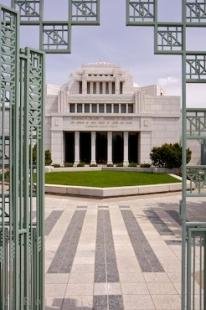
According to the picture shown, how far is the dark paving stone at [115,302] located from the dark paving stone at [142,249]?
2.15 meters

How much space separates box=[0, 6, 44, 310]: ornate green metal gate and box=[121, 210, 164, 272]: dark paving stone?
16.7 ft

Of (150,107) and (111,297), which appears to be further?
(150,107)

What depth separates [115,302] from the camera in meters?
7.63

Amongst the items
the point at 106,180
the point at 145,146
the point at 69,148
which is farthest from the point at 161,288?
the point at 69,148

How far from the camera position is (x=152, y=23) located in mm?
5695

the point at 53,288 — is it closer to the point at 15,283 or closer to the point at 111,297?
the point at 111,297

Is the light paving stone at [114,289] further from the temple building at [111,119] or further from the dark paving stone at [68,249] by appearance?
the temple building at [111,119]

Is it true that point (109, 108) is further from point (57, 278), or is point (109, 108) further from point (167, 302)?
point (167, 302)

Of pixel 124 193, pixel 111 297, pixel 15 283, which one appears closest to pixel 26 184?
pixel 15 283

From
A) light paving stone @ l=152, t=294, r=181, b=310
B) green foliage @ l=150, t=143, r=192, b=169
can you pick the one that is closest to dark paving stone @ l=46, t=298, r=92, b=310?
light paving stone @ l=152, t=294, r=181, b=310

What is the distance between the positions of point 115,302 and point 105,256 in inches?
148

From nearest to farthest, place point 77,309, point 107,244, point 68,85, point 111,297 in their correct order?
point 77,309, point 111,297, point 107,244, point 68,85

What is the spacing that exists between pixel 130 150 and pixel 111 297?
63550 mm

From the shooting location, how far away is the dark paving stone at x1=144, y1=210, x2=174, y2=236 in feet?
49.2
